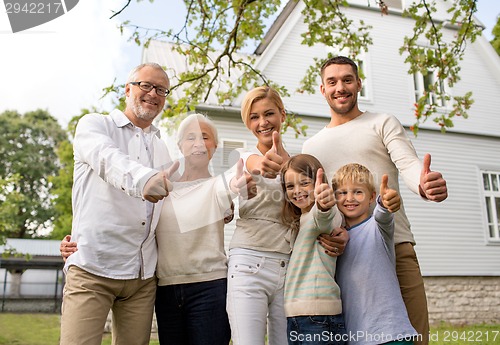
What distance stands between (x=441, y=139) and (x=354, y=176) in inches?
459

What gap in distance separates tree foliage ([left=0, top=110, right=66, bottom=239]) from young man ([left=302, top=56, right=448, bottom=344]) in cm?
3771

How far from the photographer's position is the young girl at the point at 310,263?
84.6 inches

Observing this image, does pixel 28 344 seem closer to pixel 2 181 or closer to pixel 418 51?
pixel 2 181

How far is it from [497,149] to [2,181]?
1300cm

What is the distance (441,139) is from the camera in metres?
13.0

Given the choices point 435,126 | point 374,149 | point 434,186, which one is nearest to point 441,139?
point 435,126

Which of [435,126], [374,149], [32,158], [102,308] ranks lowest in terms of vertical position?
[102,308]

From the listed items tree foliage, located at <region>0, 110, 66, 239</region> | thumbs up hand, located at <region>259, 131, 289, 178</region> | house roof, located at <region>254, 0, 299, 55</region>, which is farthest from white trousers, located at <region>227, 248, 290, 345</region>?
tree foliage, located at <region>0, 110, 66, 239</region>

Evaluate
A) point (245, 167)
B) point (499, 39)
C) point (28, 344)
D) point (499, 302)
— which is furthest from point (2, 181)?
point (499, 39)

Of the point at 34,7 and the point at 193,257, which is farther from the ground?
the point at 34,7

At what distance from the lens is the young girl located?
2148 mm

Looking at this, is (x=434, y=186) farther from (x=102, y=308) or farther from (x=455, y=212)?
(x=455, y=212)

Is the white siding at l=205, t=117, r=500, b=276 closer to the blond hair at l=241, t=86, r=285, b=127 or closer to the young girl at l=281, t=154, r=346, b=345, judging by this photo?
the blond hair at l=241, t=86, r=285, b=127
